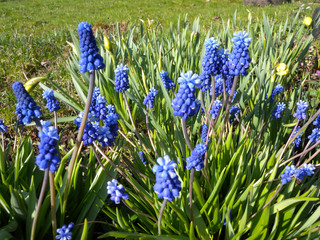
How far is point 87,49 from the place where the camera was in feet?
4.18

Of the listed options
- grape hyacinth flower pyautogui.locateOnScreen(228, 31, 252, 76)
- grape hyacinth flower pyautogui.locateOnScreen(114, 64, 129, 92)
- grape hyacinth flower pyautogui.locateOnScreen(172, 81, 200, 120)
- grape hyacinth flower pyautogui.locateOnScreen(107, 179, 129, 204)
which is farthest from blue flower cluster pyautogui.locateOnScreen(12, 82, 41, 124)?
grape hyacinth flower pyautogui.locateOnScreen(228, 31, 252, 76)

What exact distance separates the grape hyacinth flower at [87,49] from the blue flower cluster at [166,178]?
528mm

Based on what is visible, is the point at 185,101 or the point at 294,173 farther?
the point at 294,173

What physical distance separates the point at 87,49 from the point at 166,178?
672mm

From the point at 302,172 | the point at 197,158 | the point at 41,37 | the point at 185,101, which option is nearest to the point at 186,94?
the point at 185,101

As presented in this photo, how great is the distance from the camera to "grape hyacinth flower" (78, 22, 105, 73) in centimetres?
125

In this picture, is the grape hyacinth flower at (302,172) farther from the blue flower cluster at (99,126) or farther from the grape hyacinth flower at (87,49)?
the grape hyacinth flower at (87,49)

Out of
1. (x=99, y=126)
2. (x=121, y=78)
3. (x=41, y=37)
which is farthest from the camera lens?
(x=41, y=37)

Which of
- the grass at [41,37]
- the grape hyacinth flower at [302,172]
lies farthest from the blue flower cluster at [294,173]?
the grass at [41,37]

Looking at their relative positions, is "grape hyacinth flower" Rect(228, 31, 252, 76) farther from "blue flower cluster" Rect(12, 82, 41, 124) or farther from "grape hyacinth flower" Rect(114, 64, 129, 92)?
"blue flower cluster" Rect(12, 82, 41, 124)

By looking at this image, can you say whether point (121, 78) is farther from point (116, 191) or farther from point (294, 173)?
point (294, 173)

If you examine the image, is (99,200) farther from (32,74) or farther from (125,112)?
(32,74)

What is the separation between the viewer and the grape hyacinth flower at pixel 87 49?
125 cm

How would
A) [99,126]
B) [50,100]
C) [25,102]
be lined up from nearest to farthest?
[25,102], [99,126], [50,100]
